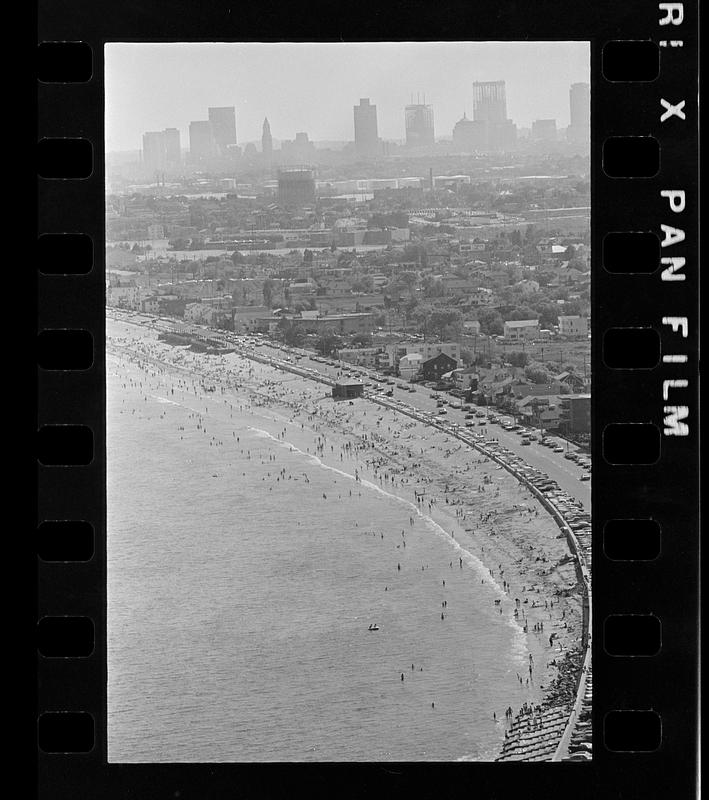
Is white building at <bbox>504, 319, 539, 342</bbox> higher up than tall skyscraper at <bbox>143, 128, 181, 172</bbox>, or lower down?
lower down

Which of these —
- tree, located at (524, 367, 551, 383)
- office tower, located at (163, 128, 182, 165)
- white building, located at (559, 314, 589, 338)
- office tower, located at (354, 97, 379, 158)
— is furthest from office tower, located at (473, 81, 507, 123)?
office tower, located at (163, 128, 182, 165)

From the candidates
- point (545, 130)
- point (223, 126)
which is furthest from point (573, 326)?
point (223, 126)

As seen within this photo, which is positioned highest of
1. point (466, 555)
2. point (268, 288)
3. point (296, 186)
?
point (296, 186)

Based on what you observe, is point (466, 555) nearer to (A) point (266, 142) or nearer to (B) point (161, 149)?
(A) point (266, 142)

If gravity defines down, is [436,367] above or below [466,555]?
above

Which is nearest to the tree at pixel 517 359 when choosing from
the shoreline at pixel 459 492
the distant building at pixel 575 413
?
the distant building at pixel 575 413

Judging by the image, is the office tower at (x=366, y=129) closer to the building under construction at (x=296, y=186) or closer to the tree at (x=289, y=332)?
the building under construction at (x=296, y=186)

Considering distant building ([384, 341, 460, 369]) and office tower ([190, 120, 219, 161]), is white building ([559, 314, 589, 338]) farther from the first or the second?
office tower ([190, 120, 219, 161])
